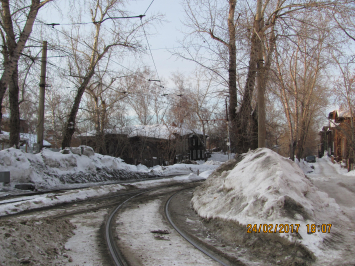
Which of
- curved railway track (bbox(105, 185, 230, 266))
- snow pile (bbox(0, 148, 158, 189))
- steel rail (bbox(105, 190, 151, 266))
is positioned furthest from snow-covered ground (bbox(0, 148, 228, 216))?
steel rail (bbox(105, 190, 151, 266))

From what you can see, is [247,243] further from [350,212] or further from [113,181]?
[113,181]

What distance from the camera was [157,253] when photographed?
15.8 ft

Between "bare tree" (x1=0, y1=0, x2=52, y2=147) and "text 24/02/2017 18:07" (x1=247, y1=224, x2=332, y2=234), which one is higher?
"bare tree" (x1=0, y1=0, x2=52, y2=147)

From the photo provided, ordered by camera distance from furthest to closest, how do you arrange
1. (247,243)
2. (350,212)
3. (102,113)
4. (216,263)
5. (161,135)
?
1. (161,135)
2. (102,113)
3. (350,212)
4. (247,243)
5. (216,263)

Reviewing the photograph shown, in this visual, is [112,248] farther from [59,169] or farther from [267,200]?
[59,169]

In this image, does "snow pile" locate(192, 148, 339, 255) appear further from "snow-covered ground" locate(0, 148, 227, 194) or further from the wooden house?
the wooden house

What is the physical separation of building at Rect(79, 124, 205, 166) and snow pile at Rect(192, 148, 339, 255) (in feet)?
66.8

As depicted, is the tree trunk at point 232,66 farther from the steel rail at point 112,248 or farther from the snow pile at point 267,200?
the steel rail at point 112,248

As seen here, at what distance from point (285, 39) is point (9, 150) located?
42.7 ft

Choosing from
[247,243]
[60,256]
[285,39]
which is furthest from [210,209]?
[285,39]
